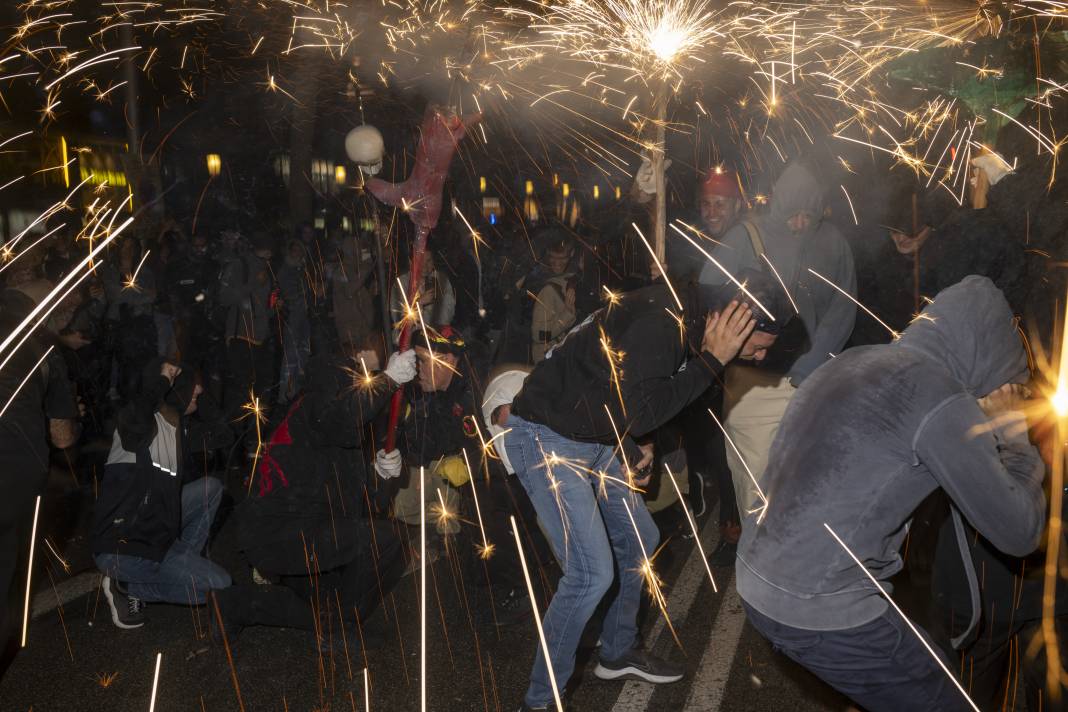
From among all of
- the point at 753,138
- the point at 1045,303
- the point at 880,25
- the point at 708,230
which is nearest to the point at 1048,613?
the point at 1045,303

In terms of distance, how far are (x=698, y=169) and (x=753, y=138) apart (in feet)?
3.12

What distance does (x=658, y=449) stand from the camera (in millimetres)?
4832

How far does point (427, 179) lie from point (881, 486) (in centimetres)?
420

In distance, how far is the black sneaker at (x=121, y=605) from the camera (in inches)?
188

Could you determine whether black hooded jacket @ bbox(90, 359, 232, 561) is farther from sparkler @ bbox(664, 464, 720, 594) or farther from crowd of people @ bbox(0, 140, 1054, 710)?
sparkler @ bbox(664, 464, 720, 594)

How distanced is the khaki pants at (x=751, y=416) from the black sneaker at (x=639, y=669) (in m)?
1.16

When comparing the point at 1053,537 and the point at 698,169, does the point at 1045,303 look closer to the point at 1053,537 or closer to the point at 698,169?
the point at 1053,537

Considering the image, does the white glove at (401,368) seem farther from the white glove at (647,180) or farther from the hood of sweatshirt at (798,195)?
the white glove at (647,180)

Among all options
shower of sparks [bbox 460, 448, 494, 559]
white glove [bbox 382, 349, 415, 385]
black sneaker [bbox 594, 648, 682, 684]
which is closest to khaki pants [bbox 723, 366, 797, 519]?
black sneaker [bbox 594, 648, 682, 684]

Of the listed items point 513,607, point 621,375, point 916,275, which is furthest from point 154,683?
point 916,275

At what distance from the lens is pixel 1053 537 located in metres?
3.09

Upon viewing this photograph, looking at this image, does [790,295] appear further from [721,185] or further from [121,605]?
[121,605]

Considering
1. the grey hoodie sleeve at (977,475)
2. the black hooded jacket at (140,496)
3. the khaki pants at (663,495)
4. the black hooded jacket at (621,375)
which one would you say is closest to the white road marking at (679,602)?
the khaki pants at (663,495)

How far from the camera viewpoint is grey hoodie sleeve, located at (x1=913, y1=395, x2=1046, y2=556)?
2289mm
